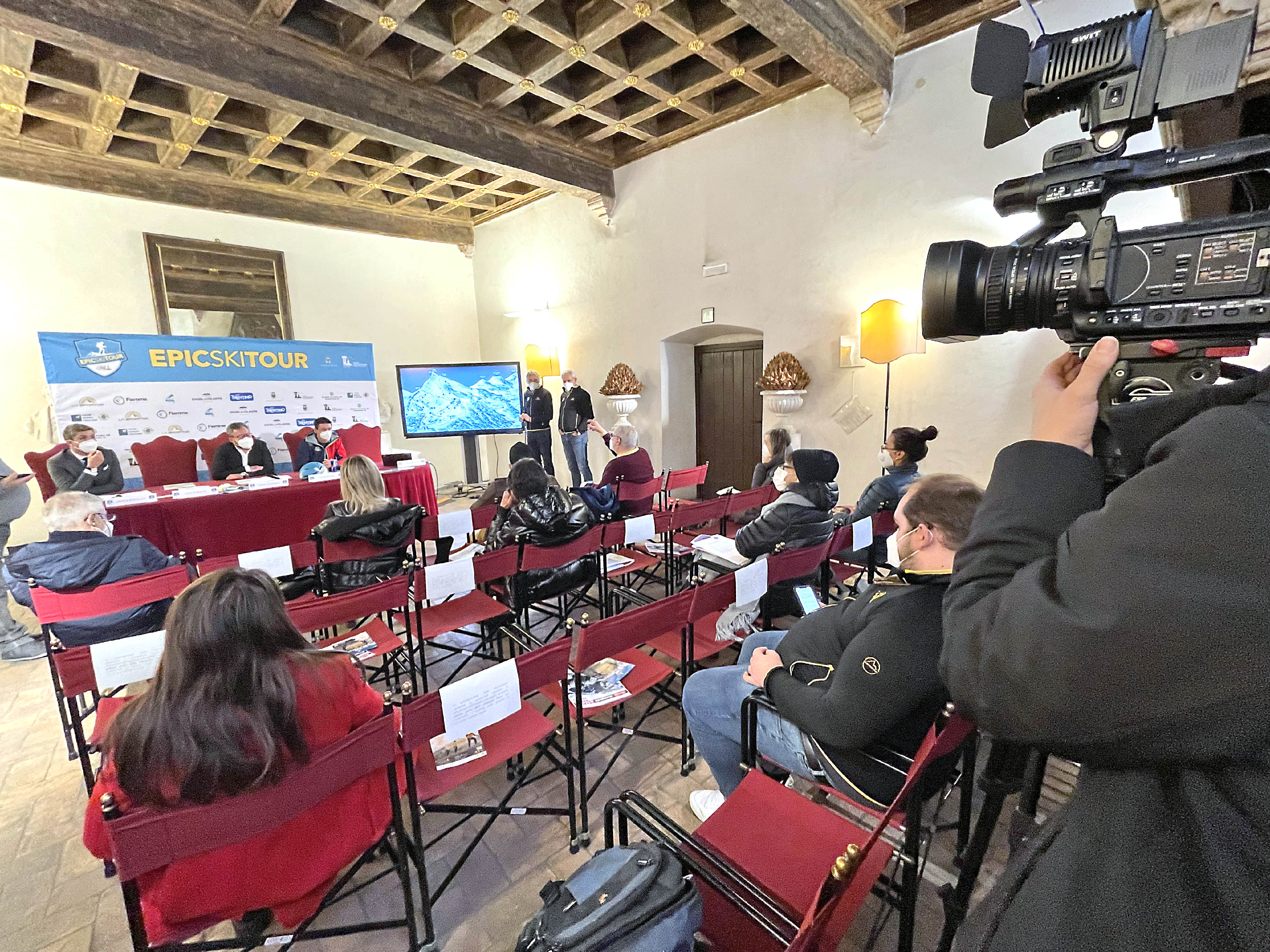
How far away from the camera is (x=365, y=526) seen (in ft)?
8.08

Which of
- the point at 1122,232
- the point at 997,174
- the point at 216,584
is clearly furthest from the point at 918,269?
the point at 216,584

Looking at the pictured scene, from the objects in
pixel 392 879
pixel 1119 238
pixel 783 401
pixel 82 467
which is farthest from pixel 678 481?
pixel 82 467

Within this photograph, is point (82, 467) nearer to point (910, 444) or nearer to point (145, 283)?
point (145, 283)

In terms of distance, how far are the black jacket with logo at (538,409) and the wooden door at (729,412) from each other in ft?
6.35

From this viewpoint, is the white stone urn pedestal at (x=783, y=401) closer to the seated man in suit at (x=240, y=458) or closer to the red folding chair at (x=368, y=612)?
the red folding chair at (x=368, y=612)

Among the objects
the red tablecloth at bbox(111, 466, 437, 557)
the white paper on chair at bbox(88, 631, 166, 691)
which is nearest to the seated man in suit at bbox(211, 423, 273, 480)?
the red tablecloth at bbox(111, 466, 437, 557)

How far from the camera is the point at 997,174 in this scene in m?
3.60

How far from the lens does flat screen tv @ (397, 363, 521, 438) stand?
22.1 feet

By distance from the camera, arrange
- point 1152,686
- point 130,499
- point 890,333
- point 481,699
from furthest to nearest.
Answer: point 890,333
point 130,499
point 481,699
point 1152,686

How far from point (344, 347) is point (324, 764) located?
21.0 feet

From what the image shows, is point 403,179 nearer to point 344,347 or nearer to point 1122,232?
point 344,347

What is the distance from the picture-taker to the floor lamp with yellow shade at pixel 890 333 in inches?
153

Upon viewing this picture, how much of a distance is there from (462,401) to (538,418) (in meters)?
1.00

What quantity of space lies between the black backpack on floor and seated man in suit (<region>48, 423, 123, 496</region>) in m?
4.63
